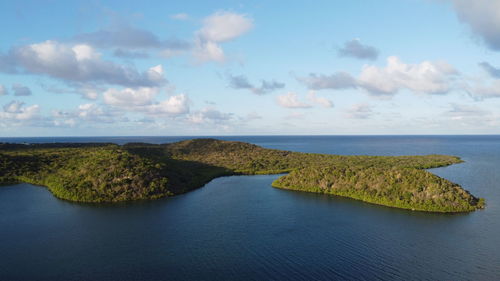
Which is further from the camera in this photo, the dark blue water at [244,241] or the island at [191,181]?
the island at [191,181]

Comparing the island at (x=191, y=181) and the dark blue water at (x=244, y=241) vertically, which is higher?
the island at (x=191, y=181)

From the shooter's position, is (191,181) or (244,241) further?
(191,181)

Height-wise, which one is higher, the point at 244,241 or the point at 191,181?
the point at 191,181

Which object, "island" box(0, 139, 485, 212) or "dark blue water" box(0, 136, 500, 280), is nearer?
"dark blue water" box(0, 136, 500, 280)

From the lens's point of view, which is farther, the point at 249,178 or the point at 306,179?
the point at 249,178

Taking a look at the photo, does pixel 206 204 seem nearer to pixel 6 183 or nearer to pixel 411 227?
pixel 411 227

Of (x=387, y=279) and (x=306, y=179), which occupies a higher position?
(x=306, y=179)

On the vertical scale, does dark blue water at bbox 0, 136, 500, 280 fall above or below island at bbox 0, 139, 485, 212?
below

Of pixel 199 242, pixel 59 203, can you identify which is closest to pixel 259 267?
pixel 199 242
